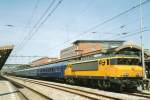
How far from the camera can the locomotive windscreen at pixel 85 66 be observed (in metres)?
23.7

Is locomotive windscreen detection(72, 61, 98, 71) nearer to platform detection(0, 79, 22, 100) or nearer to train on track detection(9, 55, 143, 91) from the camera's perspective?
train on track detection(9, 55, 143, 91)

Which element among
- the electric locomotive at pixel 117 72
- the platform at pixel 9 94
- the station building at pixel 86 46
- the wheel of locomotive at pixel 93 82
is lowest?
the platform at pixel 9 94

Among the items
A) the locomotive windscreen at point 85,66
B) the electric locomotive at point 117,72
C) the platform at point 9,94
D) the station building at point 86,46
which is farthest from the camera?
the station building at point 86,46

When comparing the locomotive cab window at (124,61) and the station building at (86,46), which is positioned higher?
the station building at (86,46)

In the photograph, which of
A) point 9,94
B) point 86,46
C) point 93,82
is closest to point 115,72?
point 93,82

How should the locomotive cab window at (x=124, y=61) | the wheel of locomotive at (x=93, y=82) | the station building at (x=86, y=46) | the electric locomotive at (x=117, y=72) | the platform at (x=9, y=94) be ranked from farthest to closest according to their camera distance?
1. the station building at (x=86, y=46)
2. the wheel of locomotive at (x=93, y=82)
3. the locomotive cab window at (x=124, y=61)
4. the electric locomotive at (x=117, y=72)
5. the platform at (x=9, y=94)

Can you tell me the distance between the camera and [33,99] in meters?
17.9

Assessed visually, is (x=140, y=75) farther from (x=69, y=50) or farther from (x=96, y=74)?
(x=69, y=50)

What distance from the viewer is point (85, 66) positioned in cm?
2617

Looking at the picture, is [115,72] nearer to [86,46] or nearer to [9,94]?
[9,94]

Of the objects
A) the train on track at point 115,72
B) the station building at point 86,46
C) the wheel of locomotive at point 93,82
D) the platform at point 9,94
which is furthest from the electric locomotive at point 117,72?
the station building at point 86,46

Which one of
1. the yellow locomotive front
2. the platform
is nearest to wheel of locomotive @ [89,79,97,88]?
the yellow locomotive front

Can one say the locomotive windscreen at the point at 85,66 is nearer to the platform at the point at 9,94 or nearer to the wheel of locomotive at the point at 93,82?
the wheel of locomotive at the point at 93,82

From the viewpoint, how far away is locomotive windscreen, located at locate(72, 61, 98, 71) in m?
23.7
